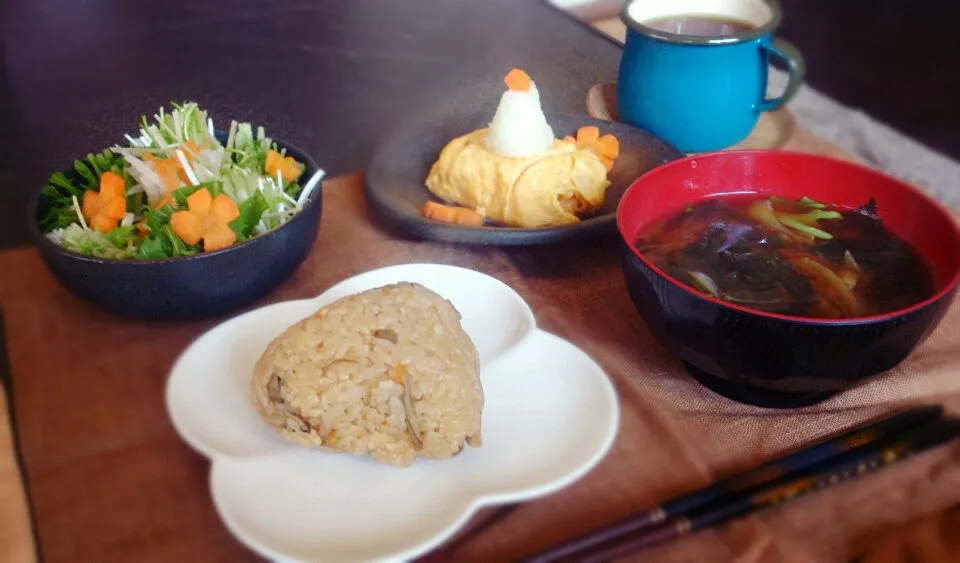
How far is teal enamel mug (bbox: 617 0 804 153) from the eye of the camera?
3.29ft

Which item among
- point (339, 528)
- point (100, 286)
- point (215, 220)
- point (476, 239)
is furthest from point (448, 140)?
point (339, 528)

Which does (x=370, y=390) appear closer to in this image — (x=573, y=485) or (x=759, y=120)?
(x=573, y=485)

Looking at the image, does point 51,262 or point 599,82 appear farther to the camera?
point 599,82

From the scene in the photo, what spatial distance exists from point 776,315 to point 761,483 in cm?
13

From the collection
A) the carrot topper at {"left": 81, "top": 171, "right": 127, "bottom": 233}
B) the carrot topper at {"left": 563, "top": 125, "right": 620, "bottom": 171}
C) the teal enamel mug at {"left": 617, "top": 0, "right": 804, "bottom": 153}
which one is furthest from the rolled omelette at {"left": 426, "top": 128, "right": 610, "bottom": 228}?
the carrot topper at {"left": 81, "top": 171, "right": 127, "bottom": 233}

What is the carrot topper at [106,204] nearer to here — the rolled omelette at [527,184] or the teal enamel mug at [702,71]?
the rolled omelette at [527,184]

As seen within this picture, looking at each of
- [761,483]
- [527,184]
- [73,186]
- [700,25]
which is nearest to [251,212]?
[73,186]

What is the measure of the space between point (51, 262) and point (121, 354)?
107 millimetres

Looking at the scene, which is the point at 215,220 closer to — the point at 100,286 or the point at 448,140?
the point at 100,286

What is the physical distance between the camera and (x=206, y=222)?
2.59 feet

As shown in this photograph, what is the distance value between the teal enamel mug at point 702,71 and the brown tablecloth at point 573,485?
0.27 meters

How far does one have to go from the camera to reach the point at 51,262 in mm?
745

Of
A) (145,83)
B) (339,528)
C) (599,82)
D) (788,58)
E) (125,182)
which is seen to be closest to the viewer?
(339,528)

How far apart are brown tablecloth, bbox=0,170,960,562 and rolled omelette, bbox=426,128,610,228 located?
7 centimetres
